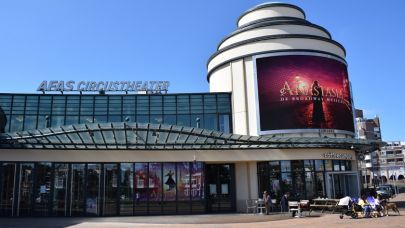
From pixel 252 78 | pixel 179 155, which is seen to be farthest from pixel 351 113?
pixel 179 155

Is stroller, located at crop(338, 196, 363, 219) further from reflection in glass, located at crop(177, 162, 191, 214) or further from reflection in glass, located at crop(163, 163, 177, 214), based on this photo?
reflection in glass, located at crop(163, 163, 177, 214)

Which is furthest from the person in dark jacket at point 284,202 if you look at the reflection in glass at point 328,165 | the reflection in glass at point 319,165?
the reflection in glass at point 328,165

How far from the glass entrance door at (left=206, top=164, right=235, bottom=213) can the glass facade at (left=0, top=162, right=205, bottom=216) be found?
1.57 m

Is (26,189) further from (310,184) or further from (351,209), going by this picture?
(351,209)

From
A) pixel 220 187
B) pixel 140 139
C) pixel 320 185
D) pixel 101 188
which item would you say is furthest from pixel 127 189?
pixel 320 185

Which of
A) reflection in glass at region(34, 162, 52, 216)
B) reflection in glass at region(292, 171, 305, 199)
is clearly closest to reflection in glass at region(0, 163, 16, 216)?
reflection in glass at region(34, 162, 52, 216)

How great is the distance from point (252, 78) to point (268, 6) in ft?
24.0

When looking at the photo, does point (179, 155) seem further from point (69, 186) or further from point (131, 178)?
point (69, 186)

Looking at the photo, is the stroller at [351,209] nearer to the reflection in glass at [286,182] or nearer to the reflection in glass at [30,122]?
the reflection in glass at [286,182]

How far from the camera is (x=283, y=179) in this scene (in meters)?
29.5

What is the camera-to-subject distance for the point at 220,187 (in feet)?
99.3

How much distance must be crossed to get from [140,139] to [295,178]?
451 inches

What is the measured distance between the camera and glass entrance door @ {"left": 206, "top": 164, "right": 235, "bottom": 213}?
97.8 feet

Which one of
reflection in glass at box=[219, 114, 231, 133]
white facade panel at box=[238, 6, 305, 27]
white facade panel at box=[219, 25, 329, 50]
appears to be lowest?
reflection in glass at box=[219, 114, 231, 133]
